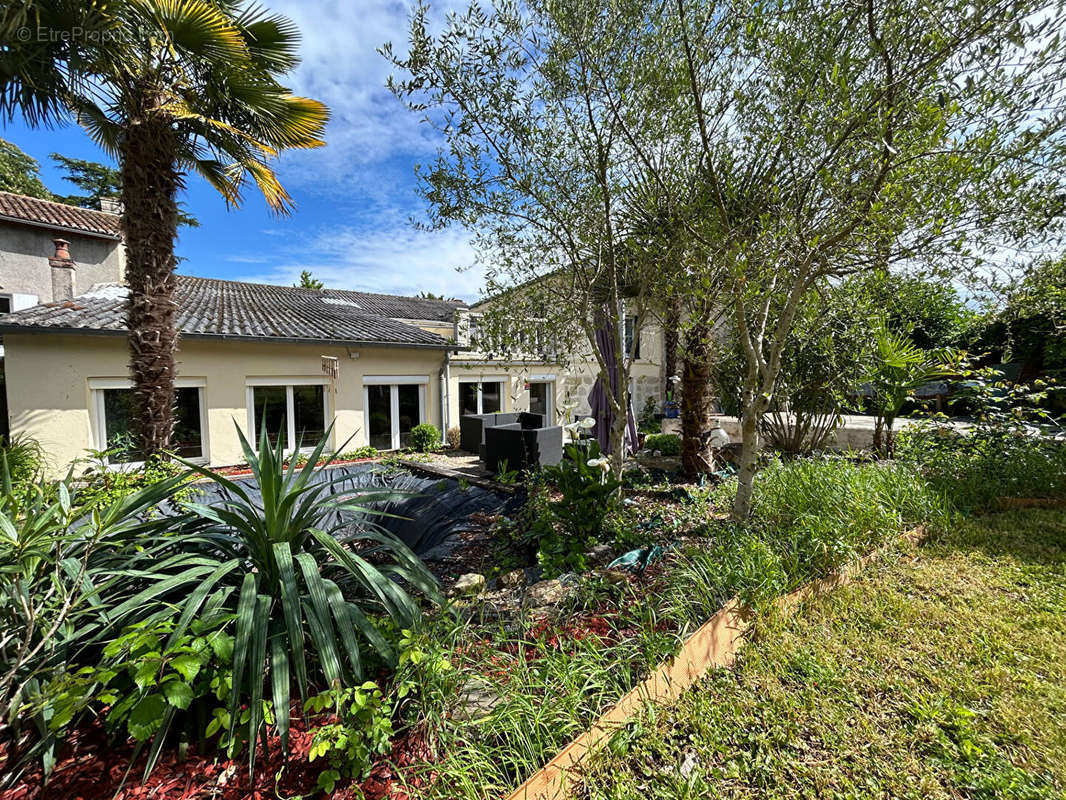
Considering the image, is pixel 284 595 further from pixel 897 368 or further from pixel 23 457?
pixel 897 368

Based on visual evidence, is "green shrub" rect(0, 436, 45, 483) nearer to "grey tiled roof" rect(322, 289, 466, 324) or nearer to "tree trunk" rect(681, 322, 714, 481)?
"tree trunk" rect(681, 322, 714, 481)

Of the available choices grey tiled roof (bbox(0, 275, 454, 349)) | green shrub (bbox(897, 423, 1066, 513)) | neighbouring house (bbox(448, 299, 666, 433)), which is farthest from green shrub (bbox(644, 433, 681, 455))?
grey tiled roof (bbox(0, 275, 454, 349))

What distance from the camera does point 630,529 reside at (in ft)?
16.5

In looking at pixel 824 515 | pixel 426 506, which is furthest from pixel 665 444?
pixel 824 515

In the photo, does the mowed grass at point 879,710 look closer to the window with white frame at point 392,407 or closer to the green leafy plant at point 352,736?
the green leafy plant at point 352,736

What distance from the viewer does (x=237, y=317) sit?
1162cm

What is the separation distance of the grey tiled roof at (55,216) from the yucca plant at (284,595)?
1632 cm

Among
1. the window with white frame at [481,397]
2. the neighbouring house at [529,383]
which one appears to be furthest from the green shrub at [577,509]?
the window with white frame at [481,397]

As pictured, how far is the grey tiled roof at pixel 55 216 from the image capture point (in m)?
12.8

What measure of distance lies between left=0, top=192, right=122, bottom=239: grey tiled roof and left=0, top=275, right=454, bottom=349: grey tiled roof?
2357 mm

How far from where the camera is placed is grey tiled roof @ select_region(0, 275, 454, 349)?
8633 mm

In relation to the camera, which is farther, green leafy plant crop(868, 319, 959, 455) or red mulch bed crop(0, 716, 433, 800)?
green leafy plant crop(868, 319, 959, 455)

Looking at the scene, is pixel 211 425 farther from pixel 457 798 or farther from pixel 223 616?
pixel 457 798

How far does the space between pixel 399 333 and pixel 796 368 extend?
35.0ft
